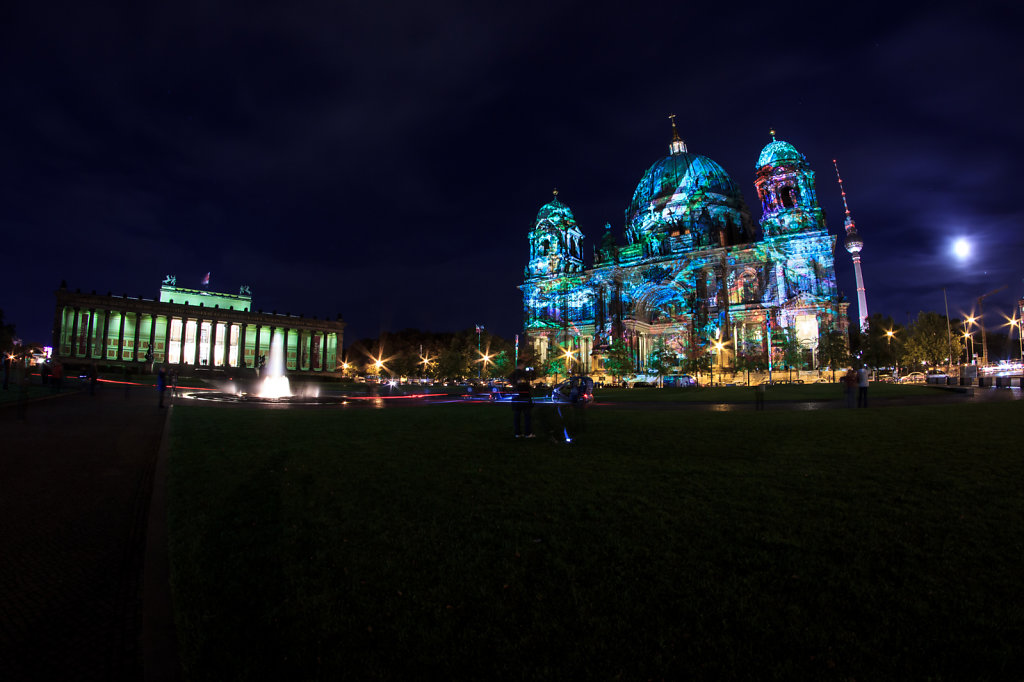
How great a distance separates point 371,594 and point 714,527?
143 inches

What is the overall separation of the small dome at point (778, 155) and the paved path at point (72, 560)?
90.7 metres

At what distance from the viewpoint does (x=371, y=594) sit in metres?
3.85

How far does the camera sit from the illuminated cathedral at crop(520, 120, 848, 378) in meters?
69.7

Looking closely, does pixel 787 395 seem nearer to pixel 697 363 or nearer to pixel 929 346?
pixel 697 363

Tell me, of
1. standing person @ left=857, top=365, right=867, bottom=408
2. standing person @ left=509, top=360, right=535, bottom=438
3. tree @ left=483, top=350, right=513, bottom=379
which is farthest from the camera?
tree @ left=483, top=350, right=513, bottom=379

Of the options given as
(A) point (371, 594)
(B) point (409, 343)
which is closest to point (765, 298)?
(A) point (371, 594)

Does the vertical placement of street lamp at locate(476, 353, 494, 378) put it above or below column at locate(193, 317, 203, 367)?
below

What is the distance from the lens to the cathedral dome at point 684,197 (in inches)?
3514

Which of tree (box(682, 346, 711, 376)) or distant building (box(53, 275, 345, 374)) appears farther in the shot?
distant building (box(53, 275, 345, 374))

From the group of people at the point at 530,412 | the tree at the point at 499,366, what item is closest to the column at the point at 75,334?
the tree at the point at 499,366

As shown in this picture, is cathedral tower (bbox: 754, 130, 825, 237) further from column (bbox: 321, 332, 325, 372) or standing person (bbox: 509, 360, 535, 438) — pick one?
column (bbox: 321, 332, 325, 372)

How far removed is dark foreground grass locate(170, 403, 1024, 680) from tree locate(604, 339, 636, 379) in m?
Result: 65.1

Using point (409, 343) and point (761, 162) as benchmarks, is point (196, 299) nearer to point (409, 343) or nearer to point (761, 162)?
point (409, 343)

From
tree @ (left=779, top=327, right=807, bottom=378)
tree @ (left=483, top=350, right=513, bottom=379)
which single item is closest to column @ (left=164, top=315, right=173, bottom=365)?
tree @ (left=483, top=350, right=513, bottom=379)
